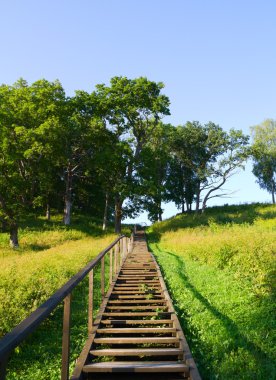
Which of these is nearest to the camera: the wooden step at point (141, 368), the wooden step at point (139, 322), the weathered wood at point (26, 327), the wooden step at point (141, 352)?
the weathered wood at point (26, 327)

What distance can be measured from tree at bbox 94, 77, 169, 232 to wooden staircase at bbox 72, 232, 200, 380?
2620cm

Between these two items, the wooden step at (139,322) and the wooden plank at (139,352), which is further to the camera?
the wooden step at (139,322)

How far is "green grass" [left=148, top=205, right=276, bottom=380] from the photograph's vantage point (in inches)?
207

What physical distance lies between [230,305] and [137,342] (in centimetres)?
287

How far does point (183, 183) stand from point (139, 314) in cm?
4875

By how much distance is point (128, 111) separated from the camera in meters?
36.8

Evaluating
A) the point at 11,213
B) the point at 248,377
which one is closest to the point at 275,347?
the point at 248,377

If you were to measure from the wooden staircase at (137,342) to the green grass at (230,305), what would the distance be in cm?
38

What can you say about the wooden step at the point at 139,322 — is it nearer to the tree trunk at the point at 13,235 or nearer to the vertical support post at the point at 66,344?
the vertical support post at the point at 66,344

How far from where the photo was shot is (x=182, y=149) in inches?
1996

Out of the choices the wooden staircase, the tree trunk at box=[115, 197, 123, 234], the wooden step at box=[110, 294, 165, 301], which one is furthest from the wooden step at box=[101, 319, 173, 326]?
the tree trunk at box=[115, 197, 123, 234]

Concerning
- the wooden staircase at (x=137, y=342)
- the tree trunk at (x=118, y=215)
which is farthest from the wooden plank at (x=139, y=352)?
the tree trunk at (x=118, y=215)

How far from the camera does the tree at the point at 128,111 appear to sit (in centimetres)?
3622

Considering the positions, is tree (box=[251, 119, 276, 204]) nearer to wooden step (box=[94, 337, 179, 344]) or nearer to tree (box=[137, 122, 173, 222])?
tree (box=[137, 122, 173, 222])
